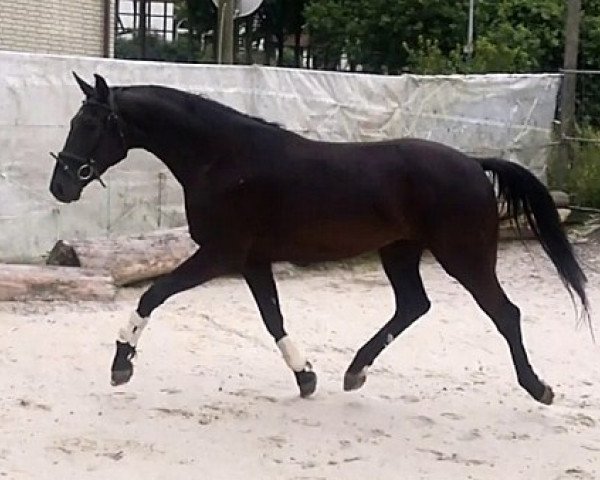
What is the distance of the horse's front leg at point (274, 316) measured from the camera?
18.6 feet

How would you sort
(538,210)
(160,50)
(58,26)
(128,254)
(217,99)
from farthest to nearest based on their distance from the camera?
(160,50), (58,26), (217,99), (128,254), (538,210)

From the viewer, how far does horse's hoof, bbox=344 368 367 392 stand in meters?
5.91

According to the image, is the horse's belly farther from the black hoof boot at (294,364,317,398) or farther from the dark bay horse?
the black hoof boot at (294,364,317,398)

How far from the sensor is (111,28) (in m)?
17.1

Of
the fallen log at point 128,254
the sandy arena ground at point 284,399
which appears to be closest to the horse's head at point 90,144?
the sandy arena ground at point 284,399

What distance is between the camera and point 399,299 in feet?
19.4

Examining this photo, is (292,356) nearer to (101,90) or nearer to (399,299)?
(399,299)

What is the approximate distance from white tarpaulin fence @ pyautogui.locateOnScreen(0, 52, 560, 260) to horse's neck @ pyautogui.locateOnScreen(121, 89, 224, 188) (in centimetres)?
375

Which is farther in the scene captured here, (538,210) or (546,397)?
(538,210)

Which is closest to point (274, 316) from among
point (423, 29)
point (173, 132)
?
point (173, 132)

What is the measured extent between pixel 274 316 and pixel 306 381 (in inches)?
14.4

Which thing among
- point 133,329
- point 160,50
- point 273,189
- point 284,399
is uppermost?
point 160,50

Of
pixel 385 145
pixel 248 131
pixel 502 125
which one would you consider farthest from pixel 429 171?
pixel 502 125

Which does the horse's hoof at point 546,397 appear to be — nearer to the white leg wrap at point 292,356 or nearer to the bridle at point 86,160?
the white leg wrap at point 292,356
